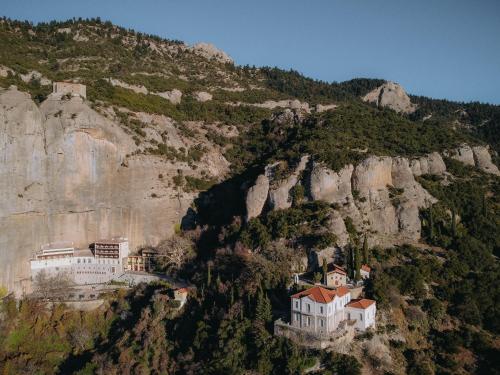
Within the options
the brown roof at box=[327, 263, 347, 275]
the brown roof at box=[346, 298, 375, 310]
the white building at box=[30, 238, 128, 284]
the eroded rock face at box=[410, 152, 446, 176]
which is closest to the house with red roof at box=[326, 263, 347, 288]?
A: the brown roof at box=[327, 263, 347, 275]

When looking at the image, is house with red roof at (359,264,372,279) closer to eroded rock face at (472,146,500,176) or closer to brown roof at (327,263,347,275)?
brown roof at (327,263,347,275)

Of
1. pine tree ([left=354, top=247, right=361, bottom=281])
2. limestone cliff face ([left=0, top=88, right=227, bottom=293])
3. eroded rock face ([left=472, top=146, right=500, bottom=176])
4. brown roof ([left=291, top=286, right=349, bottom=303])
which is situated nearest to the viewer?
brown roof ([left=291, top=286, right=349, bottom=303])

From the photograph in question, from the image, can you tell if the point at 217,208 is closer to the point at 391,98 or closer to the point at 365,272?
the point at 365,272

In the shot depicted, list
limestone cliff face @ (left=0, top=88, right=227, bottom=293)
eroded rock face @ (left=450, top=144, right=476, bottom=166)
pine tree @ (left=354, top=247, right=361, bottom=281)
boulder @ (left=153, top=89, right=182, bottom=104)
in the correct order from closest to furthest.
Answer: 1. pine tree @ (left=354, top=247, right=361, bottom=281)
2. limestone cliff face @ (left=0, top=88, right=227, bottom=293)
3. eroded rock face @ (left=450, top=144, right=476, bottom=166)
4. boulder @ (left=153, top=89, right=182, bottom=104)

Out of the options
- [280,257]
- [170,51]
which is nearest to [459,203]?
[280,257]

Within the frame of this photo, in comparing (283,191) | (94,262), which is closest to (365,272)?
(283,191)

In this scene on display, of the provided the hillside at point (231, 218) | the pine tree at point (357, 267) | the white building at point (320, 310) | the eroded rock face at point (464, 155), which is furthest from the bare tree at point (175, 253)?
the eroded rock face at point (464, 155)
